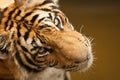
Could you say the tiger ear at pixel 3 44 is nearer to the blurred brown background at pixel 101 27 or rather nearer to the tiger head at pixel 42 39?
the tiger head at pixel 42 39

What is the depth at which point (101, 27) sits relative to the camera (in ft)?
9.98

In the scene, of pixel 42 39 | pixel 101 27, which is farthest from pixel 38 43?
pixel 101 27

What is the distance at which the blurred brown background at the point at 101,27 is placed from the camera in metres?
2.84

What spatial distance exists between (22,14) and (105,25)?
222 cm

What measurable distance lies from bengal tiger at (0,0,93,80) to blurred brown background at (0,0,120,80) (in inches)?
68.4

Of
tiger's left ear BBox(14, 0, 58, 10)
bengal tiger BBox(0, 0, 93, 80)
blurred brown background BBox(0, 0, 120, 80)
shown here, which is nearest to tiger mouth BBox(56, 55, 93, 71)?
bengal tiger BBox(0, 0, 93, 80)

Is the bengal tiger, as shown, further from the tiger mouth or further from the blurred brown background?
the blurred brown background

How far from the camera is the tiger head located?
80 centimetres

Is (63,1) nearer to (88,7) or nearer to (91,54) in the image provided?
(88,7)

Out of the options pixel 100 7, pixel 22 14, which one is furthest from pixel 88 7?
pixel 22 14

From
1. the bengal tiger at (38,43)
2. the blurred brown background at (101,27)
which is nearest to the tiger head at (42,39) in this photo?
the bengal tiger at (38,43)

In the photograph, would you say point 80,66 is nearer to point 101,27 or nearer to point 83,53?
point 83,53

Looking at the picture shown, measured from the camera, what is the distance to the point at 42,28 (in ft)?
2.72

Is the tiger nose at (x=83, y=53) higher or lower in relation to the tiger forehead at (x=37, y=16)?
lower
